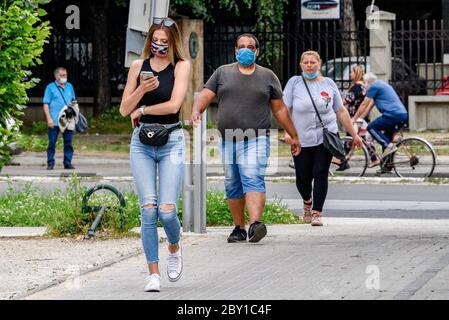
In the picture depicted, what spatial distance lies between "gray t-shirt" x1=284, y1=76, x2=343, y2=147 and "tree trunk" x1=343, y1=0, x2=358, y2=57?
15722 mm

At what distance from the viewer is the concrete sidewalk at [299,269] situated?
898 centimetres

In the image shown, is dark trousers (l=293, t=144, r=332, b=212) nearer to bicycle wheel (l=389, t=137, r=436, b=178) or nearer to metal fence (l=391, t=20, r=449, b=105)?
bicycle wheel (l=389, t=137, r=436, b=178)

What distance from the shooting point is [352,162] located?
23281 millimetres

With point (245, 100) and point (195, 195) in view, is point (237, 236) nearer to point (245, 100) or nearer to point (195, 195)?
point (195, 195)

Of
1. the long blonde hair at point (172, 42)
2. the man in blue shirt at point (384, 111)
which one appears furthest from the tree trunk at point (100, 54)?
the long blonde hair at point (172, 42)

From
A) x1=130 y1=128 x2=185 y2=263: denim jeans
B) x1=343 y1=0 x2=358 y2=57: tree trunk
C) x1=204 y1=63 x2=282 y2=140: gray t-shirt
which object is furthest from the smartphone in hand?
x1=343 y1=0 x2=358 y2=57: tree trunk

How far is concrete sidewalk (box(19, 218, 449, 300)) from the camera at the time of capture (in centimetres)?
898

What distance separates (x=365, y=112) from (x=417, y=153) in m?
1.03

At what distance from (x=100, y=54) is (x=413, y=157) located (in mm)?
12057

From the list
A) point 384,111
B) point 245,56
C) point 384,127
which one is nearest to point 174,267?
point 245,56

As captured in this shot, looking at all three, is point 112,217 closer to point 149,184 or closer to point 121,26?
point 149,184

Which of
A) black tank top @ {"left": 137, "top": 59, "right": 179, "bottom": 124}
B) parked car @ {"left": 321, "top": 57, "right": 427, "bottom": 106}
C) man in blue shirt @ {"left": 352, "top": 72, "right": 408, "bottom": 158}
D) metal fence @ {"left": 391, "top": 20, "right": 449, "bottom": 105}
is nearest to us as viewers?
black tank top @ {"left": 137, "top": 59, "right": 179, "bottom": 124}

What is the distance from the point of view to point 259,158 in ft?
38.3

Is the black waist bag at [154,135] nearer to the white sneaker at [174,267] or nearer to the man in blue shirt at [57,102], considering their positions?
the white sneaker at [174,267]
